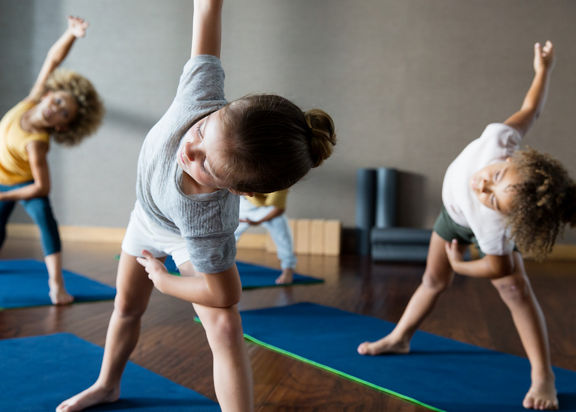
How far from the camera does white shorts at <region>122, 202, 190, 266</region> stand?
126cm

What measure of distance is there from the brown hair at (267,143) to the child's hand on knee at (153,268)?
329mm

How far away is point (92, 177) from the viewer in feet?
16.9

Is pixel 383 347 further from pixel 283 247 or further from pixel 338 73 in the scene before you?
pixel 338 73

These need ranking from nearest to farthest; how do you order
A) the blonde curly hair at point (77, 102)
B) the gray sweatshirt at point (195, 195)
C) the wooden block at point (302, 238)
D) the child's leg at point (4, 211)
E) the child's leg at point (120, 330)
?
the gray sweatshirt at point (195, 195)
the child's leg at point (120, 330)
the blonde curly hair at point (77, 102)
the child's leg at point (4, 211)
the wooden block at point (302, 238)

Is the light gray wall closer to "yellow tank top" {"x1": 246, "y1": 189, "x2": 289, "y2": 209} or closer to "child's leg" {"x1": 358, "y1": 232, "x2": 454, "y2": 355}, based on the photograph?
→ "yellow tank top" {"x1": 246, "y1": 189, "x2": 289, "y2": 209}

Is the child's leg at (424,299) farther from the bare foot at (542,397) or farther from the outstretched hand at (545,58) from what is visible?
the outstretched hand at (545,58)

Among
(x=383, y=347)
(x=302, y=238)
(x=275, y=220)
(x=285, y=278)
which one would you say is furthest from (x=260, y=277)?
(x=383, y=347)

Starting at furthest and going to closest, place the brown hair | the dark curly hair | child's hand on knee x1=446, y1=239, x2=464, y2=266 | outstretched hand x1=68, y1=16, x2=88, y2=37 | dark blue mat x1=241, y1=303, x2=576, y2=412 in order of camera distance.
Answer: outstretched hand x1=68, y1=16, x2=88, y2=37, child's hand on knee x1=446, y1=239, x2=464, y2=266, dark blue mat x1=241, y1=303, x2=576, y2=412, the dark curly hair, the brown hair

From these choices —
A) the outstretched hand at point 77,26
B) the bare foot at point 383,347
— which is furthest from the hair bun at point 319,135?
the outstretched hand at point 77,26

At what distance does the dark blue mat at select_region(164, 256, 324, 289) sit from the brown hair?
6.92ft

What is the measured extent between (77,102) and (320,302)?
1.45m

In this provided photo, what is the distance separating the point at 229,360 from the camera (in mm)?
1167

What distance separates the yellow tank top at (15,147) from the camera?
2.48 metres

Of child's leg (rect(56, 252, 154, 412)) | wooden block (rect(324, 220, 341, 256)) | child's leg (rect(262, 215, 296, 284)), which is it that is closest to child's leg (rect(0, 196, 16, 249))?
child's leg (rect(262, 215, 296, 284))
